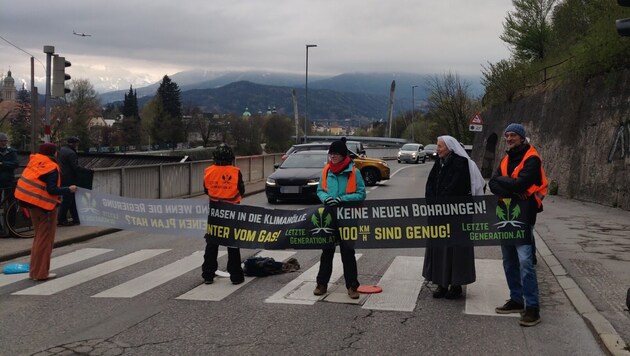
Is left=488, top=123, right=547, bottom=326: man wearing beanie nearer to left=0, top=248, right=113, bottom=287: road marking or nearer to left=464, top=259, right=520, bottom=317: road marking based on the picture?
left=464, top=259, right=520, bottom=317: road marking

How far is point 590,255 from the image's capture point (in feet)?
30.5

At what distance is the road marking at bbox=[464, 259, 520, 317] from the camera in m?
6.49

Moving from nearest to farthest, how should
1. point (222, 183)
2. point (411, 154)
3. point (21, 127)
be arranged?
point (222, 183), point (411, 154), point (21, 127)

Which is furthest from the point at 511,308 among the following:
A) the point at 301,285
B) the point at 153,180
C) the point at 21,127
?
the point at 21,127

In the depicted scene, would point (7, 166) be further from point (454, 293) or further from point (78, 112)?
point (78, 112)

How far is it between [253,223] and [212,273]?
2.70 ft

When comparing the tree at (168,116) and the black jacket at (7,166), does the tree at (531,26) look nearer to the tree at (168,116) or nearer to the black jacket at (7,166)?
the black jacket at (7,166)

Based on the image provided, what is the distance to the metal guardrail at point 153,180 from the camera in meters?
14.9

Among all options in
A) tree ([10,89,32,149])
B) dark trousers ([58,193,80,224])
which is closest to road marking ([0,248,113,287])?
dark trousers ([58,193,80,224])

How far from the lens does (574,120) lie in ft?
68.5

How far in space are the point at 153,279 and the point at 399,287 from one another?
3.19 meters

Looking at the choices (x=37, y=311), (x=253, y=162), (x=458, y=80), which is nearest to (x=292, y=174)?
(x=253, y=162)

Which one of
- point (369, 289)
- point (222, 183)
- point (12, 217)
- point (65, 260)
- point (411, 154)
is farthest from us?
point (411, 154)

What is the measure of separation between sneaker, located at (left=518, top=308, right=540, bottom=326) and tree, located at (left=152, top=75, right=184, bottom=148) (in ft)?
383
